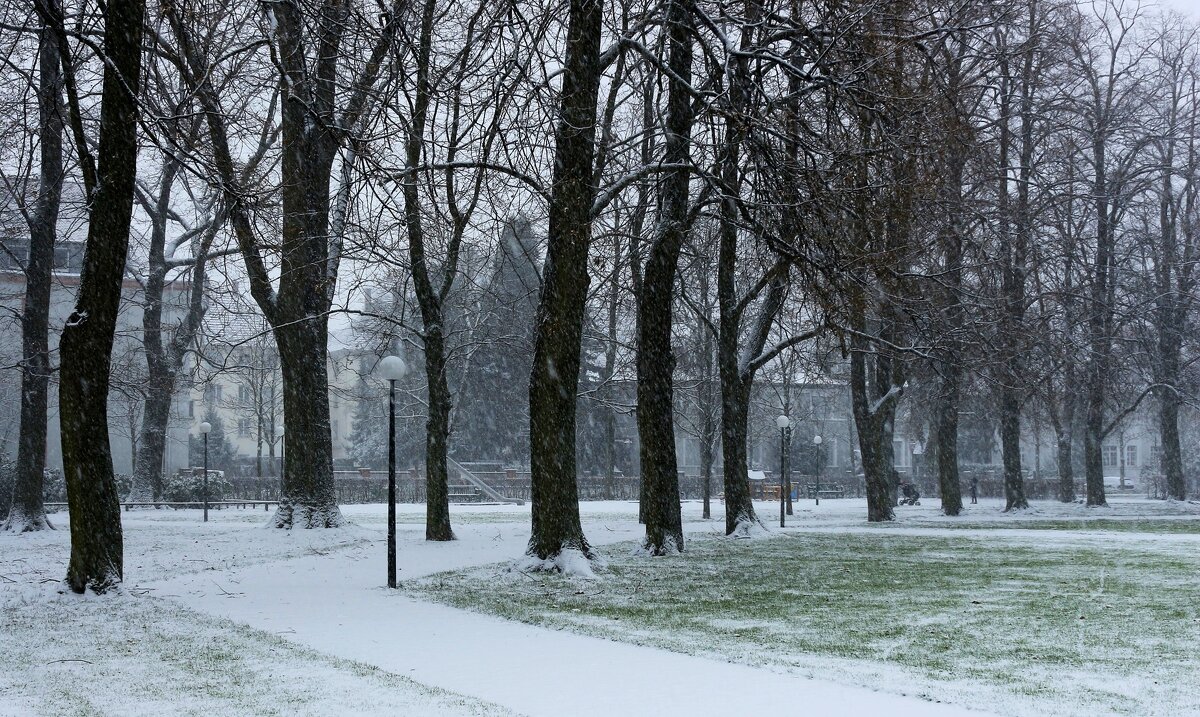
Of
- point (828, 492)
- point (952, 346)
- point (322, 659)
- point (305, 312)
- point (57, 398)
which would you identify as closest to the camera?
point (322, 659)

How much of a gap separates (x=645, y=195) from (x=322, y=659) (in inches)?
489

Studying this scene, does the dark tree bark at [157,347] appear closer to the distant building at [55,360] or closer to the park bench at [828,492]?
the distant building at [55,360]

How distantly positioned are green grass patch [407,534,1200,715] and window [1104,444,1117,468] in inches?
3110

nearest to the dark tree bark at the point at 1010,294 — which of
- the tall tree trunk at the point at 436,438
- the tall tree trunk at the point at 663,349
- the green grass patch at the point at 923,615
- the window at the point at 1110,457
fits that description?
the green grass patch at the point at 923,615

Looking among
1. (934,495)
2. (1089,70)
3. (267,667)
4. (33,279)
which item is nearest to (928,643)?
(267,667)

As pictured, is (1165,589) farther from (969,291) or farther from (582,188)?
(969,291)

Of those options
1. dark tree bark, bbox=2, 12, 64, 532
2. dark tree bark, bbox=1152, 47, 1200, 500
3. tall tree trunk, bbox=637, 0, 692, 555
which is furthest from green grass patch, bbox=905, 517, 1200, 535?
dark tree bark, bbox=2, 12, 64, 532

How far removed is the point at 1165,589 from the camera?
13.4 m

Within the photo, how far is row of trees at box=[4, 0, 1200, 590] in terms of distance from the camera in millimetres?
13250

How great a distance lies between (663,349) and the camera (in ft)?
59.9

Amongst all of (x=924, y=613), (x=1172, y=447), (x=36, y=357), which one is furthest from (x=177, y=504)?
(x=1172, y=447)

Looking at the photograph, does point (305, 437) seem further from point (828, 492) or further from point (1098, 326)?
point (828, 492)

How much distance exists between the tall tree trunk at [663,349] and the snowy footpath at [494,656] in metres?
4.41

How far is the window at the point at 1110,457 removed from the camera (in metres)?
90.9
